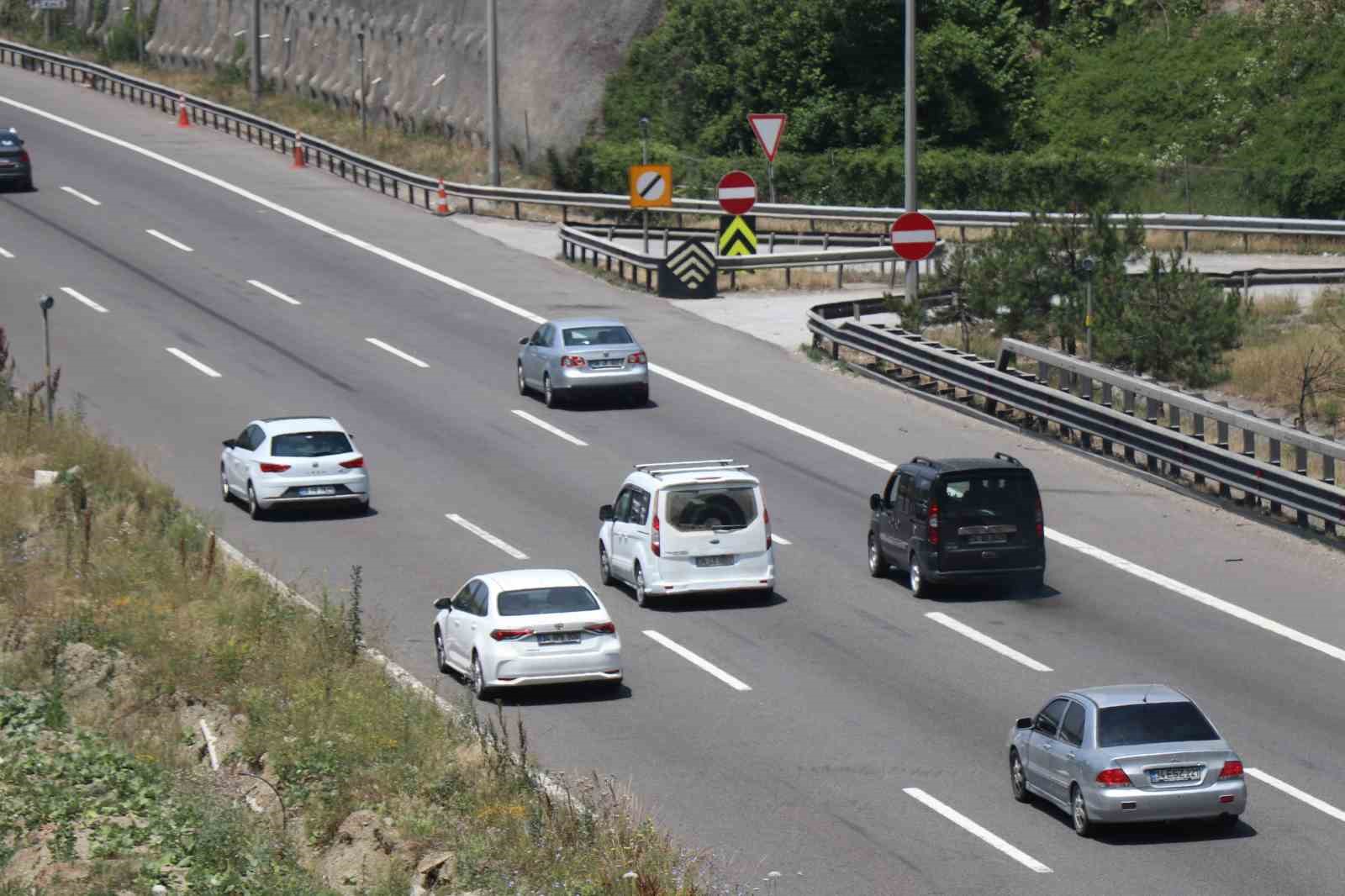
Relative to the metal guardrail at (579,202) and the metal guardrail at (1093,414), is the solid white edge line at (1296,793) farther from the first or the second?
the metal guardrail at (579,202)

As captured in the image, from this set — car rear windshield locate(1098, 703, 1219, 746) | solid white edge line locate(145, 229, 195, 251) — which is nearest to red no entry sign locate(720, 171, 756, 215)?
solid white edge line locate(145, 229, 195, 251)

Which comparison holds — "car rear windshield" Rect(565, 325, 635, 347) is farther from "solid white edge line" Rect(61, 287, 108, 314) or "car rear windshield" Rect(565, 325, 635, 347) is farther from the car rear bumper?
the car rear bumper

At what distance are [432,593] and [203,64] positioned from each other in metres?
64.2

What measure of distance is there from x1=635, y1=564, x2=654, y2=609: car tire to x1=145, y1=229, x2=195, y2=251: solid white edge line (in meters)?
28.5

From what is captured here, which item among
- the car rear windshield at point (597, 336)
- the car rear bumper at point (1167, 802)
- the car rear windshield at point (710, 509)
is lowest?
the car rear bumper at point (1167, 802)

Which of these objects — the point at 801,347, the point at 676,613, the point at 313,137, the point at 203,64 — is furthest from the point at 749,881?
the point at 203,64

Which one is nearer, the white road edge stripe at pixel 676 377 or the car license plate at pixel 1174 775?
the car license plate at pixel 1174 775

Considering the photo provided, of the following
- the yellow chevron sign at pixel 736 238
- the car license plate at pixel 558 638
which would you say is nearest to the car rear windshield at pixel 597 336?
the yellow chevron sign at pixel 736 238

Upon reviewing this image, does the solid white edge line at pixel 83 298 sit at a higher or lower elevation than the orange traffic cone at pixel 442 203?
lower

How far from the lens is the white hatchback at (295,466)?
2817cm

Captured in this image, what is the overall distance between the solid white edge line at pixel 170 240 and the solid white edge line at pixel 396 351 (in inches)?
420

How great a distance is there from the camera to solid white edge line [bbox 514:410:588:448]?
32.9 meters

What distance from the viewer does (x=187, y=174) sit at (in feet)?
196

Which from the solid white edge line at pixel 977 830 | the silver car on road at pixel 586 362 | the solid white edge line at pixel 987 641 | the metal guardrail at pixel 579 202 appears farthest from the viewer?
the metal guardrail at pixel 579 202
